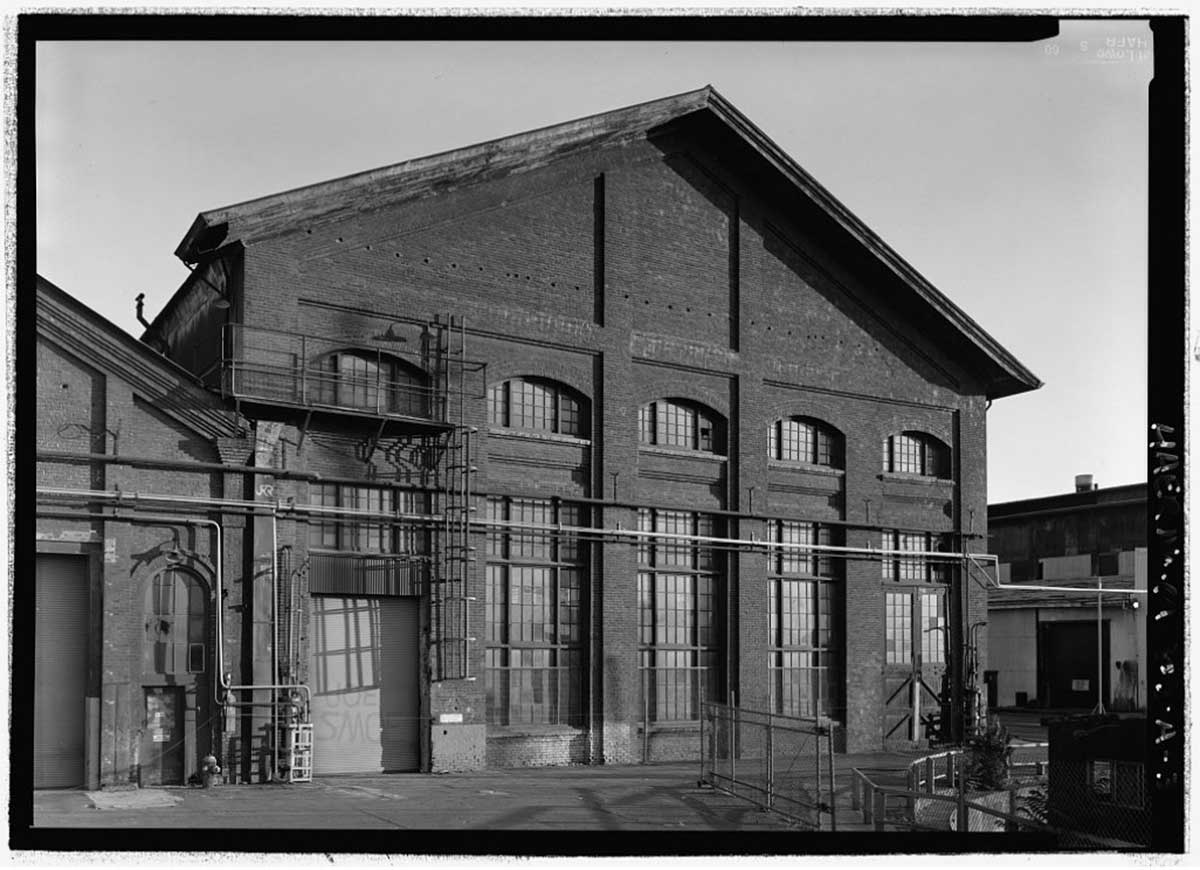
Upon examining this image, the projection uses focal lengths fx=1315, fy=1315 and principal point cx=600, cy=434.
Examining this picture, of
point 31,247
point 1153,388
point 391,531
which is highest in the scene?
point 31,247

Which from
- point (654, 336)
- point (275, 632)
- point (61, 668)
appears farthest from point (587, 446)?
point (61, 668)

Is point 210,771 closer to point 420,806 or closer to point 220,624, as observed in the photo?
point 220,624

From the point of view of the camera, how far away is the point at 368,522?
72.3ft

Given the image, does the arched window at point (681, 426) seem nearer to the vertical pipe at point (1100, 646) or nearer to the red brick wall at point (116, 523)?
the vertical pipe at point (1100, 646)

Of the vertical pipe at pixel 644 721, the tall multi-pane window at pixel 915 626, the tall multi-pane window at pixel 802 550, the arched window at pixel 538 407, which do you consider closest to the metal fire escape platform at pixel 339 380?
the arched window at pixel 538 407

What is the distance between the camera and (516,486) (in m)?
23.8

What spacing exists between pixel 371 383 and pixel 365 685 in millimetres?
5083

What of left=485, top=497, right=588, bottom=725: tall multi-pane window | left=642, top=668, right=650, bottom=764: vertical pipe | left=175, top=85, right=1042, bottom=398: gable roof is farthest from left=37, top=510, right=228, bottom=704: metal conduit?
left=642, top=668, right=650, bottom=764: vertical pipe

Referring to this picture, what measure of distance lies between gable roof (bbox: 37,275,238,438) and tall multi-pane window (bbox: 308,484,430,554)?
210 cm

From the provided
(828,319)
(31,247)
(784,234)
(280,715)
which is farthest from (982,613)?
(31,247)

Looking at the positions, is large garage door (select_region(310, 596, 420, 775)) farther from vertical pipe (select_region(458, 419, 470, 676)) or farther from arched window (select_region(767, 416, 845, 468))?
arched window (select_region(767, 416, 845, 468))

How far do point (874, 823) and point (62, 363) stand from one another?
13.1 m

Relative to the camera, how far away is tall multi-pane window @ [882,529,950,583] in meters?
29.2

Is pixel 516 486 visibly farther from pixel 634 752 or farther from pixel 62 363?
pixel 62 363
